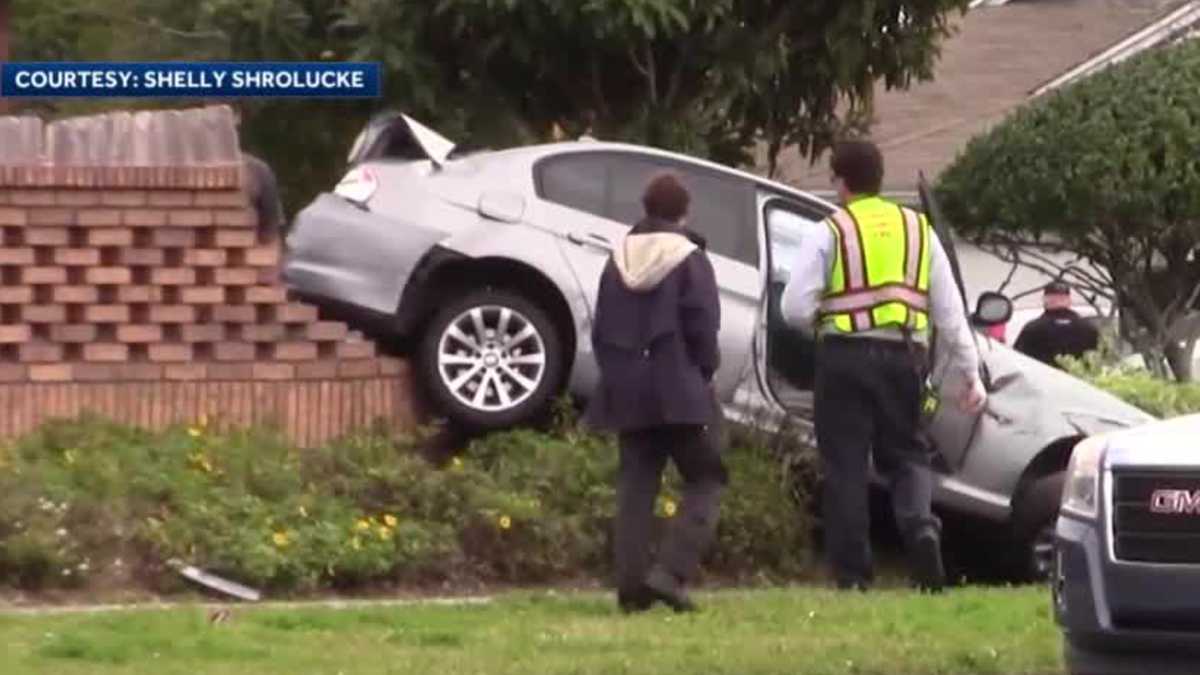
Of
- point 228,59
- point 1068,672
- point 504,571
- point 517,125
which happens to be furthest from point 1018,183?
point 1068,672

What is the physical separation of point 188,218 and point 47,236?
0.63m

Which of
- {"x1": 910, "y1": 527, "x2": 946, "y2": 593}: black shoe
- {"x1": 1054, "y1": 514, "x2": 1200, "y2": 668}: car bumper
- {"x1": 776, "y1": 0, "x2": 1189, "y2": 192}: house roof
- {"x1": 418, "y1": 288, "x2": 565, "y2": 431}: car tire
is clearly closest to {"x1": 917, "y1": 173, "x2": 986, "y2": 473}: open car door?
{"x1": 910, "y1": 527, "x2": 946, "y2": 593}: black shoe

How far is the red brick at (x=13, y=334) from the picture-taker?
42.0ft

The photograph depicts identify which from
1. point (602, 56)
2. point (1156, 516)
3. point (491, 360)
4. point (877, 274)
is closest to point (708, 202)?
point (491, 360)

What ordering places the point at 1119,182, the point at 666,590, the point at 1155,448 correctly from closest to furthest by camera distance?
Result: 1. the point at 1155,448
2. the point at 666,590
3. the point at 1119,182

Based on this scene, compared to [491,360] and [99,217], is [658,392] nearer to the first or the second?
[491,360]

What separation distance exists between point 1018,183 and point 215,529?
386 inches

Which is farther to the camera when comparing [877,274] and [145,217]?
[145,217]

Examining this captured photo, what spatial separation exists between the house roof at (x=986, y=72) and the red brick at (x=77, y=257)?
14087 millimetres

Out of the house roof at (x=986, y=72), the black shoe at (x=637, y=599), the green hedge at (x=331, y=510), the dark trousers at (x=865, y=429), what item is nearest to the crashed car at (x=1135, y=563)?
the black shoe at (x=637, y=599)

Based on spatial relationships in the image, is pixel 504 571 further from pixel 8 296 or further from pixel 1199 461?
pixel 1199 461

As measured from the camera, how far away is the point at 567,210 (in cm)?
1323

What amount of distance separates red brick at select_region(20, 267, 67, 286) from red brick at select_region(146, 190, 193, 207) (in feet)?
1.63

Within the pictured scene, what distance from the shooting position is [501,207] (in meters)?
13.2
